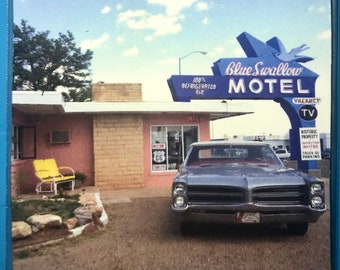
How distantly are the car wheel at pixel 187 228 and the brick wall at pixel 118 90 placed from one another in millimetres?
1668

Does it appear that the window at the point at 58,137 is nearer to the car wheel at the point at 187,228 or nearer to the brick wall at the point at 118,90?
the brick wall at the point at 118,90

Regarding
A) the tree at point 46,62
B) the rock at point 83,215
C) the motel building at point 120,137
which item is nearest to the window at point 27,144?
the motel building at point 120,137

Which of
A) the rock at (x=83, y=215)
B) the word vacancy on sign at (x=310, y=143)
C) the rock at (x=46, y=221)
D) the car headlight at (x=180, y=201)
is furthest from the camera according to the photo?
the rock at (x=83, y=215)

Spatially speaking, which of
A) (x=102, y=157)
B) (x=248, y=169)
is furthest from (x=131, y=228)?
(x=248, y=169)

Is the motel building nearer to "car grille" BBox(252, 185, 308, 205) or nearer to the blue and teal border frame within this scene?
"car grille" BBox(252, 185, 308, 205)

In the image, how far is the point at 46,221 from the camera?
3.62 m

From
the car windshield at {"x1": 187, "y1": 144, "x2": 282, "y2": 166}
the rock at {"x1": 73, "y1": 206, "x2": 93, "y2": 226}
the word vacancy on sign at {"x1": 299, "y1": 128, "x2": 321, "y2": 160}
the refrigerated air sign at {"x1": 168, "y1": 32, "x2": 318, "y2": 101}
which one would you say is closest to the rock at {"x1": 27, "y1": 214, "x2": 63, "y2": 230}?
the rock at {"x1": 73, "y1": 206, "x2": 93, "y2": 226}

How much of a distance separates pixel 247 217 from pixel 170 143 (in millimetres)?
1534

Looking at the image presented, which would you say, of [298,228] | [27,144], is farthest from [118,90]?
[298,228]

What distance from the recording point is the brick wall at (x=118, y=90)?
285 centimetres

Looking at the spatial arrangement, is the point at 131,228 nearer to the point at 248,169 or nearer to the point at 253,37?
the point at 248,169

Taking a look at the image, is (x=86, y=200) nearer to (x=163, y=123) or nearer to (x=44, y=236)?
(x=44, y=236)

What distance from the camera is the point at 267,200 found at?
3736 mm

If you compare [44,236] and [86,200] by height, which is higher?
[86,200]
